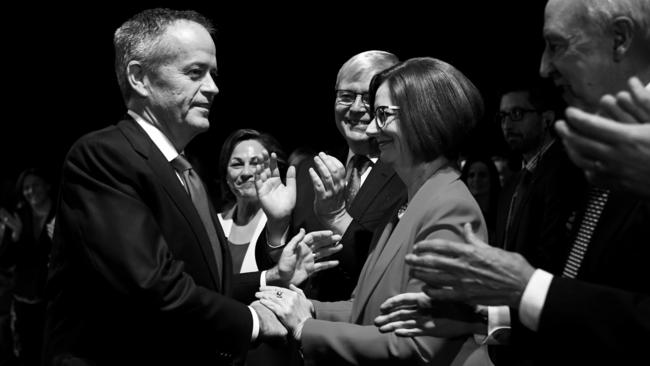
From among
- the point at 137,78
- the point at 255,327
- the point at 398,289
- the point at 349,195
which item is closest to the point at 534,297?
the point at 398,289

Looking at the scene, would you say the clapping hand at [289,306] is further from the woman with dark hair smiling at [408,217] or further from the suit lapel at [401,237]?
the suit lapel at [401,237]

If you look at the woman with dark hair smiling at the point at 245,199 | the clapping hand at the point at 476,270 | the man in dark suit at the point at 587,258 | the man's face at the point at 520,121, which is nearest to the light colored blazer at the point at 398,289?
the man in dark suit at the point at 587,258

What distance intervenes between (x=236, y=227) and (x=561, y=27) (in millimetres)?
2330

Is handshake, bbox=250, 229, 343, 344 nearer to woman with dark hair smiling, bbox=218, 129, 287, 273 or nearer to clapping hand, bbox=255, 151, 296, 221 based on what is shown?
clapping hand, bbox=255, 151, 296, 221

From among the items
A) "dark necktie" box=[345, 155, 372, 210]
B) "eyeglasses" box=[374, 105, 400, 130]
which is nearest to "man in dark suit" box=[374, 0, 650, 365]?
"eyeglasses" box=[374, 105, 400, 130]

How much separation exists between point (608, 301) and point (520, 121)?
9.77 feet

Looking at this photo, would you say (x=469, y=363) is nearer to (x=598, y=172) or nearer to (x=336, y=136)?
(x=598, y=172)

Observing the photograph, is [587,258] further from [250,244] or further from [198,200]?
[250,244]

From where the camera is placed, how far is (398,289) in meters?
2.23

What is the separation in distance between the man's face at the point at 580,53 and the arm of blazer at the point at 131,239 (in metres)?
1.07

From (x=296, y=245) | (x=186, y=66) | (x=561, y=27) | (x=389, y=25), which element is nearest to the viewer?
(x=561, y=27)

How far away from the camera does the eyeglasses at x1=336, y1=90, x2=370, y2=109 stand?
338 centimetres

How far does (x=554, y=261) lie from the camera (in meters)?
1.85

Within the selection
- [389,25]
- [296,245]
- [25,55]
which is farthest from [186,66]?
[25,55]
